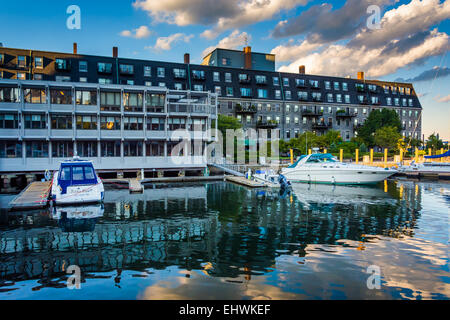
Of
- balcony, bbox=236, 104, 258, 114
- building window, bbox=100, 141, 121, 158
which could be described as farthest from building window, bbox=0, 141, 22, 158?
balcony, bbox=236, 104, 258, 114

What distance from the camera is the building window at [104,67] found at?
48.2m

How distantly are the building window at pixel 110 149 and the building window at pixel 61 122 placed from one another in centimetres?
390

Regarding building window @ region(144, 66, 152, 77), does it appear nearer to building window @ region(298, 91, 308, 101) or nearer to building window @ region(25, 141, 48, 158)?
building window @ region(25, 141, 48, 158)

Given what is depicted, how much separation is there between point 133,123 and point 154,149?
3.88 meters

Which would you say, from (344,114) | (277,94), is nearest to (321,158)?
(277,94)

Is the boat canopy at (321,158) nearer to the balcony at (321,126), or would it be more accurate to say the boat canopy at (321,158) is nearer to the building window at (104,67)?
the balcony at (321,126)

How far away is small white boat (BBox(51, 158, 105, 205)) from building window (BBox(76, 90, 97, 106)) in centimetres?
1416

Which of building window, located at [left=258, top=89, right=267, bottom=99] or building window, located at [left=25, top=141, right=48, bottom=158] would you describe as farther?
building window, located at [left=258, top=89, right=267, bottom=99]

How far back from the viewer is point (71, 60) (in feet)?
155

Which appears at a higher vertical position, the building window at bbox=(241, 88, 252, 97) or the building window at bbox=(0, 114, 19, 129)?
the building window at bbox=(241, 88, 252, 97)

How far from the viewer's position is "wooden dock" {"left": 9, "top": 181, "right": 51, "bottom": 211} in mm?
19109

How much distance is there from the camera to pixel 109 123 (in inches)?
1387

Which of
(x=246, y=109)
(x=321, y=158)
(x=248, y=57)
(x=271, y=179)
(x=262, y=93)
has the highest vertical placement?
(x=248, y=57)

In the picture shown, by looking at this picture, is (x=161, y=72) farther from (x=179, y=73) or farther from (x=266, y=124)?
(x=266, y=124)
